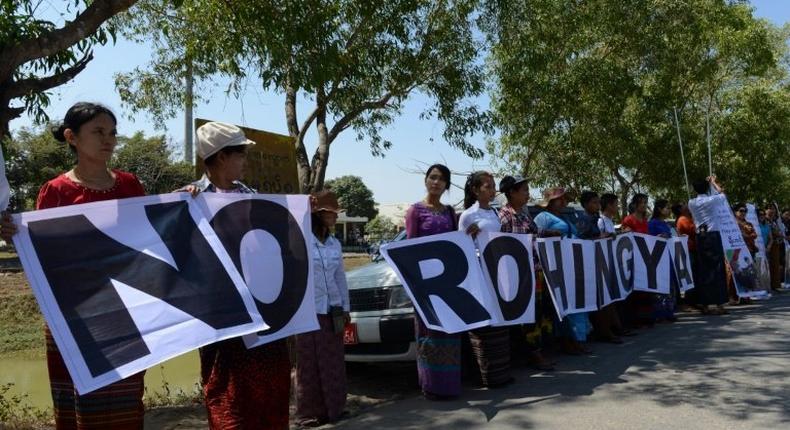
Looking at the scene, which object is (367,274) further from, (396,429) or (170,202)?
(170,202)

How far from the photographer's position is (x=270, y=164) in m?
5.73

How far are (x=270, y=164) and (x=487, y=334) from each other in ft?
7.77

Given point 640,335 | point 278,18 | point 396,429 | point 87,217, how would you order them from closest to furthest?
point 87,217
point 396,429
point 278,18
point 640,335

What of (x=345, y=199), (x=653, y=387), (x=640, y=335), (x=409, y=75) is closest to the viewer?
(x=653, y=387)

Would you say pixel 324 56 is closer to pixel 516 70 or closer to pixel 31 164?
pixel 516 70

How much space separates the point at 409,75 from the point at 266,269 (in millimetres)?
6208

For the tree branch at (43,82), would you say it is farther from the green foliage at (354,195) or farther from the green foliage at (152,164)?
the green foliage at (354,195)

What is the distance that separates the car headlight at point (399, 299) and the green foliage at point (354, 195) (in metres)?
63.4

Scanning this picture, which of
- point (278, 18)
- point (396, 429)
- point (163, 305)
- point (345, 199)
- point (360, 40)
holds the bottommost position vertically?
point (396, 429)

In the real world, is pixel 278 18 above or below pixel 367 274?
above

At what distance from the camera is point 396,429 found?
4.56 meters

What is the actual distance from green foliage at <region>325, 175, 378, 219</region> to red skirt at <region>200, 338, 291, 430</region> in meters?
66.1

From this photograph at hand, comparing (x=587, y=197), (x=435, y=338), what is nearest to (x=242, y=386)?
(x=435, y=338)

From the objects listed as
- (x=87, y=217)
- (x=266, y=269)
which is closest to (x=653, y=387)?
(x=266, y=269)
